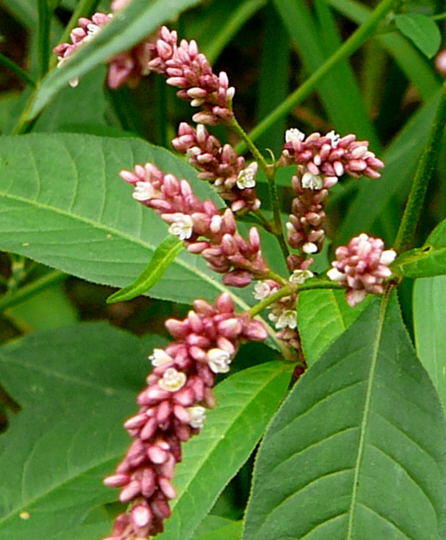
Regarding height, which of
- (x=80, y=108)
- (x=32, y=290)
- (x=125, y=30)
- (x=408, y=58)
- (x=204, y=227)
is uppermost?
(x=408, y=58)

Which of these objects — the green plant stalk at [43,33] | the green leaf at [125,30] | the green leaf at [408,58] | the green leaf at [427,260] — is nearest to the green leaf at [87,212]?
the green plant stalk at [43,33]

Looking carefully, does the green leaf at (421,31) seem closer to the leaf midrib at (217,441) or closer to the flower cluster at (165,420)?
the leaf midrib at (217,441)

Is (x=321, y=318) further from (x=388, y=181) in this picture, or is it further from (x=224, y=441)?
(x=388, y=181)

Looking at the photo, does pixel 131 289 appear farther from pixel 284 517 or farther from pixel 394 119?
pixel 394 119

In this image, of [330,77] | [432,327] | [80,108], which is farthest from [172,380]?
[330,77]

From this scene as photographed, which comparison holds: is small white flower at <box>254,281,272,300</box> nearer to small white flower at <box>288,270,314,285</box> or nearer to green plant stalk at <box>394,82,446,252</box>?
small white flower at <box>288,270,314,285</box>

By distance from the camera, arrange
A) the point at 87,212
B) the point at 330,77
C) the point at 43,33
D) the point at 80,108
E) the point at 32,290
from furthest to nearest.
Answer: the point at 330,77 < the point at 80,108 < the point at 32,290 < the point at 43,33 < the point at 87,212

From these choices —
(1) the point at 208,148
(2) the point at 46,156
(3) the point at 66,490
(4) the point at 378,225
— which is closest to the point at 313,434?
(1) the point at 208,148
